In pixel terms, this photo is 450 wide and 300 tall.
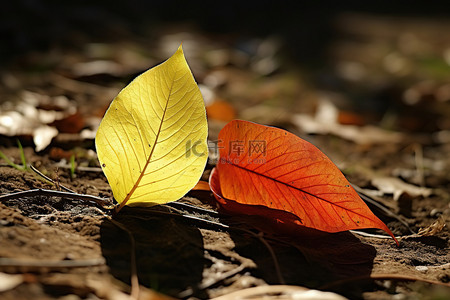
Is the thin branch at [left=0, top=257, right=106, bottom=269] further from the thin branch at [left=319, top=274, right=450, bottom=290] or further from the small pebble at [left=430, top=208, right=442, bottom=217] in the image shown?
the small pebble at [left=430, top=208, right=442, bottom=217]

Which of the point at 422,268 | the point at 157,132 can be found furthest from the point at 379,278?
the point at 157,132

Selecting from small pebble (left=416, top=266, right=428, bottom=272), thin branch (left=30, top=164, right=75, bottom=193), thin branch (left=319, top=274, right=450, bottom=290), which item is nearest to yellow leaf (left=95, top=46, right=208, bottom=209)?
thin branch (left=30, top=164, right=75, bottom=193)

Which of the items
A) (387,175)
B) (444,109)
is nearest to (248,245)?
(387,175)

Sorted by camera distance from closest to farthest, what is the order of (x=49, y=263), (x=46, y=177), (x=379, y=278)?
1. (x=49, y=263)
2. (x=379, y=278)
3. (x=46, y=177)

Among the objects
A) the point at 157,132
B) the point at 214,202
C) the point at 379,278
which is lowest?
the point at 379,278

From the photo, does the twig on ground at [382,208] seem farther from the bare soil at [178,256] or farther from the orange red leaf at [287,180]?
the orange red leaf at [287,180]

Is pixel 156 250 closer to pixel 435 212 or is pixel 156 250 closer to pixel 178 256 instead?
pixel 178 256

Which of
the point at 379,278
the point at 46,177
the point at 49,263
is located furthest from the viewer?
the point at 46,177

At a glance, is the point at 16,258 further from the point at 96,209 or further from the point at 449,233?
the point at 449,233
